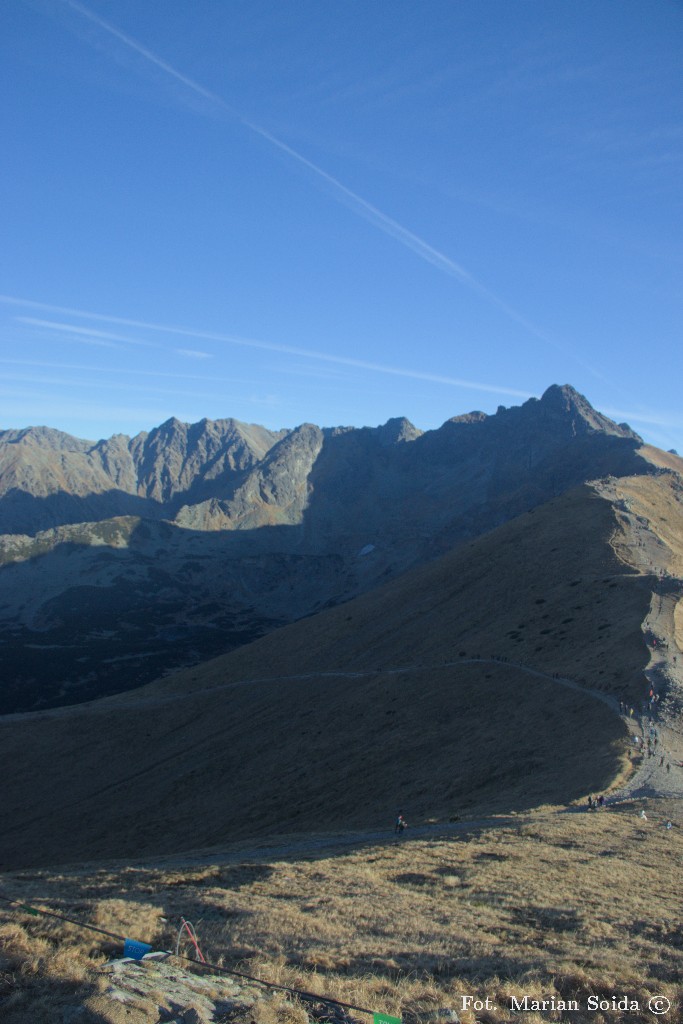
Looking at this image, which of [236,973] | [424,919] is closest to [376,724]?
[424,919]

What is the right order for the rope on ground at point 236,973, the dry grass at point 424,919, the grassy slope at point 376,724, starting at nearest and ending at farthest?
1. the rope on ground at point 236,973
2. the dry grass at point 424,919
3. the grassy slope at point 376,724

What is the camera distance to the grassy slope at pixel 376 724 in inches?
1703

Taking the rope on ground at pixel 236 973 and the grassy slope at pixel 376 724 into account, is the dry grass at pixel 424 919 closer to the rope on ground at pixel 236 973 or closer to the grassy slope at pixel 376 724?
the rope on ground at pixel 236 973

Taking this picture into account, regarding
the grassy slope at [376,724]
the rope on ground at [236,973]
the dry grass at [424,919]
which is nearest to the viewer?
the rope on ground at [236,973]

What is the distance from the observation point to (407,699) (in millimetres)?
62188

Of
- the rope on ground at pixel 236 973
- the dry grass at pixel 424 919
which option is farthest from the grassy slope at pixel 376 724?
the rope on ground at pixel 236 973

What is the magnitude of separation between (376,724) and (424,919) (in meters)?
42.7

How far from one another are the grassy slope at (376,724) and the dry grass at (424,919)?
420 inches

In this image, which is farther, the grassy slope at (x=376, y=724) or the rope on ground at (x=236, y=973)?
the grassy slope at (x=376, y=724)

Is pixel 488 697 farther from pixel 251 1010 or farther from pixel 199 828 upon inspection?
pixel 251 1010

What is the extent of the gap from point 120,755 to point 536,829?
199 ft

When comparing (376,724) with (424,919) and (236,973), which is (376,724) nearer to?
(424,919)

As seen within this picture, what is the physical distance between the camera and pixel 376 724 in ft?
193

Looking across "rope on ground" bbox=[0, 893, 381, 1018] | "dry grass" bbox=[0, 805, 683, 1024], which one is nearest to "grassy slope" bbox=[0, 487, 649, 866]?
"dry grass" bbox=[0, 805, 683, 1024]
